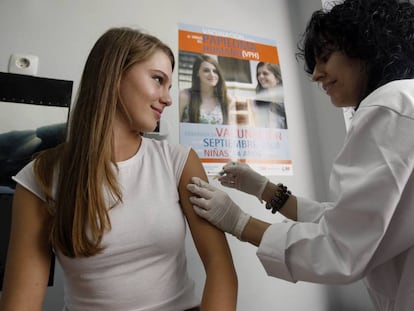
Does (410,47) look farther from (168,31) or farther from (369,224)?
(168,31)

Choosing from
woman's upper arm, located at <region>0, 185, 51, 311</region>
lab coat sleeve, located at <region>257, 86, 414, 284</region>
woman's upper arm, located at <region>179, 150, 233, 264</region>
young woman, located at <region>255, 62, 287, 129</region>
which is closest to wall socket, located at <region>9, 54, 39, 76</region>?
woman's upper arm, located at <region>0, 185, 51, 311</region>

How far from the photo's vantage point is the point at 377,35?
0.67 metres

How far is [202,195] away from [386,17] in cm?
70

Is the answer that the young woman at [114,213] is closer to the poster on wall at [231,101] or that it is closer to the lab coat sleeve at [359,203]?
the lab coat sleeve at [359,203]

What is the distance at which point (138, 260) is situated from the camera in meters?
0.65

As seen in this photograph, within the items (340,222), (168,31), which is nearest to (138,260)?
(340,222)

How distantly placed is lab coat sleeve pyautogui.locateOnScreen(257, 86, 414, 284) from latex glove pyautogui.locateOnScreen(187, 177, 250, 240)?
165mm

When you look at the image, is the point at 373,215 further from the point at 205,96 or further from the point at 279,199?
the point at 205,96

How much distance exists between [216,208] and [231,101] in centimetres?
→ 75

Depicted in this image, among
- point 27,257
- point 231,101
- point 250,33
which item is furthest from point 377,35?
point 27,257

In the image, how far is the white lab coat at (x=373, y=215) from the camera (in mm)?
532

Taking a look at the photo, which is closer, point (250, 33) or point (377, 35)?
point (377, 35)

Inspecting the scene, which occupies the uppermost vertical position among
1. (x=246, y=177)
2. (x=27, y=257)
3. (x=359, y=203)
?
(x=246, y=177)

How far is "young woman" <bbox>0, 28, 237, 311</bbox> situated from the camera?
0.62 meters
